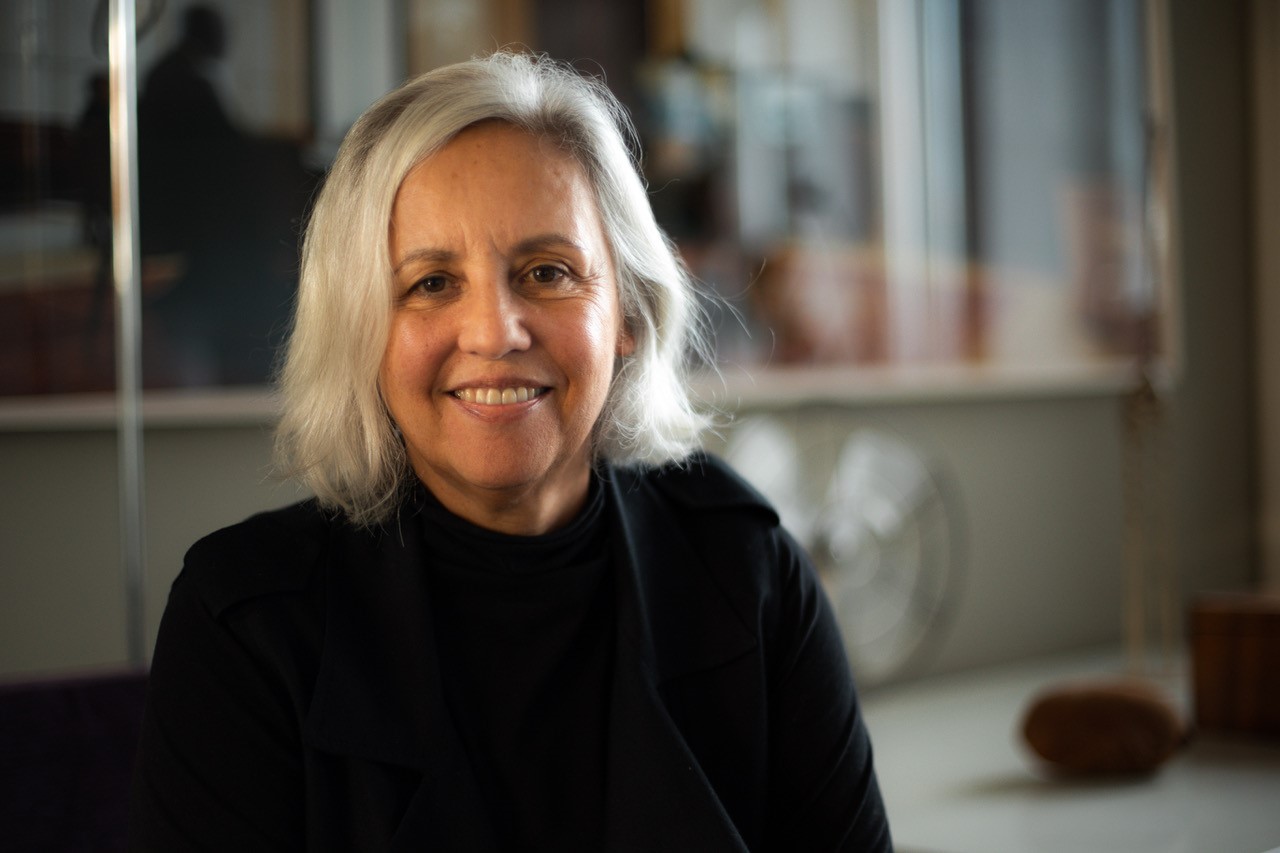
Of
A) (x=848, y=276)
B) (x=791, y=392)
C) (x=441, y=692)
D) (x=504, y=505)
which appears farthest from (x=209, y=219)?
(x=848, y=276)

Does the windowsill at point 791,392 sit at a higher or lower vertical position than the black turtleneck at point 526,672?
higher

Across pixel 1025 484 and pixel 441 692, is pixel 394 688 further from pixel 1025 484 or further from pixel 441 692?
pixel 1025 484

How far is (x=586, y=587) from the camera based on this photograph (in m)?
1.40

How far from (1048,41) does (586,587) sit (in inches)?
125

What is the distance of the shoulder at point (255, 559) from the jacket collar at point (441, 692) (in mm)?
31

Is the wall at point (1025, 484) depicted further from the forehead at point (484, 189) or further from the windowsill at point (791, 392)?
the forehead at point (484, 189)

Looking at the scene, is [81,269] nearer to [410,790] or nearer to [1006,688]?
[410,790]

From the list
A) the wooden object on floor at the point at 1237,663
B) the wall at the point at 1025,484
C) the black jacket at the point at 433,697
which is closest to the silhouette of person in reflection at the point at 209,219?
the wall at the point at 1025,484

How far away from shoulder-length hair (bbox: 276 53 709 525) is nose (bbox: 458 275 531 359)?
0.08 metres

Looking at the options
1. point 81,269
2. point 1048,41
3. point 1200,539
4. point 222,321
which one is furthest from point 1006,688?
point 81,269

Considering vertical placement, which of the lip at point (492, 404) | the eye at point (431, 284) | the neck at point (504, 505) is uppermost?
the eye at point (431, 284)

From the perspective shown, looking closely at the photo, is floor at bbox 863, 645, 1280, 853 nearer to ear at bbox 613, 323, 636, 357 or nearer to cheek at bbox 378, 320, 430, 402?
ear at bbox 613, 323, 636, 357

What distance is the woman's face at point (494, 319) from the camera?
1293 millimetres

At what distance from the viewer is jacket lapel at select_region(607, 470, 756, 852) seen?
4.31ft
